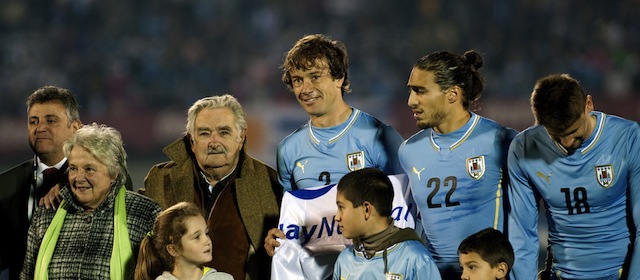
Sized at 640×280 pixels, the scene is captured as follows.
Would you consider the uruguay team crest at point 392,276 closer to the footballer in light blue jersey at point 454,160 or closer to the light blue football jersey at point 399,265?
the light blue football jersey at point 399,265

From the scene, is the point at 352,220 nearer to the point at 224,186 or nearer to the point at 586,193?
the point at 224,186

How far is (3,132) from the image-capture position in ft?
49.2

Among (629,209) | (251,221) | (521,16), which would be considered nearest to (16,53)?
(521,16)

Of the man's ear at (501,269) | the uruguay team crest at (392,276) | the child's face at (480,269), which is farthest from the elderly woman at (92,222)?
the man's ear at (501,269)

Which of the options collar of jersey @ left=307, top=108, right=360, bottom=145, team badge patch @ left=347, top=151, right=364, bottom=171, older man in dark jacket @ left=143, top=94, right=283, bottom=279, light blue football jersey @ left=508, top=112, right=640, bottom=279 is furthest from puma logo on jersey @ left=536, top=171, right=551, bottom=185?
older man in dark jacket @ left=143, top=94, right=283, bottom=279

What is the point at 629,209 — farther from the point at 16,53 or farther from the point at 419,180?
the point at 16,53

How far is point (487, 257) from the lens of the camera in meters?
4.25

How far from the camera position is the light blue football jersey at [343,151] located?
15.9 feet

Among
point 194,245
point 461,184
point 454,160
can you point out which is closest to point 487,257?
point 461,184

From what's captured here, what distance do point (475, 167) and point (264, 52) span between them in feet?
41.7

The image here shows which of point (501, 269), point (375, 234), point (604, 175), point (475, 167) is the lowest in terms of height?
point (501, 269)

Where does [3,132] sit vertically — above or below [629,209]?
above

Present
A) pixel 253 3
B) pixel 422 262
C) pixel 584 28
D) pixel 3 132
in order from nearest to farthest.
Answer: pixel 422 262
pixel 3 132
pixel 584 28
pixel 253 3

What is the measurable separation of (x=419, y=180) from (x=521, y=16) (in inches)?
495
